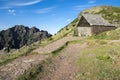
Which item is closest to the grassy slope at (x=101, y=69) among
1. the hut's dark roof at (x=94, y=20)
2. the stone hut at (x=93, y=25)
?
the stone hut at (x=93, y=25)

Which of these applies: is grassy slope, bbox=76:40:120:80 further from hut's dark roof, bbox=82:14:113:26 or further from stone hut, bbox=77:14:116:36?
hut's dark roof, bbox=82:14:113:26

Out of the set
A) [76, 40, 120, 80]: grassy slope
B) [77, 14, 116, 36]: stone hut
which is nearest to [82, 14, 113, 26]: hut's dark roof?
[77, 14, 116, 36]: stone hut

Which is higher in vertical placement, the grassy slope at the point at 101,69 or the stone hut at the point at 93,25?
the stone hut at the point at 93,25

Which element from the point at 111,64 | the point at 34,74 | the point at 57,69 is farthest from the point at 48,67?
the point at 111,64

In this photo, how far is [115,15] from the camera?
289 feet

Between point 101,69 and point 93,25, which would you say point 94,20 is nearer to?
point 93,25

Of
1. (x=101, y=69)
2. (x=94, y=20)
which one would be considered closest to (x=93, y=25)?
(x=94, y=20)

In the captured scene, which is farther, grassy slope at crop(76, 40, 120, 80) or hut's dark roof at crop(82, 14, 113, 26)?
hut's dark roof at crop(82, 14, 113, 26)

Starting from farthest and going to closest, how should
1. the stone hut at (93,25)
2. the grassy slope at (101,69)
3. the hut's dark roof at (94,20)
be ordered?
the hut's dark roof at (94,20)
the stone hut at (93,25)
the grassy slope at (101,69)

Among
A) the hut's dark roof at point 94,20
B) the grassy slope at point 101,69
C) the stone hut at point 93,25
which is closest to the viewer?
the grassy slope at point 101,69

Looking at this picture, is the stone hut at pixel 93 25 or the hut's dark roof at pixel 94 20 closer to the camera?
the stone hut at pixel 93 25

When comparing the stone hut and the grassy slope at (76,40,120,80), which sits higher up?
the stone hut

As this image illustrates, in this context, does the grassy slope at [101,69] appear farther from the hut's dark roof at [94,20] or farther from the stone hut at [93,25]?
the hut's dark roof at [94,20]

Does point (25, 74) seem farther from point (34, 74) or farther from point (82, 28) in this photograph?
point (82, 28)
